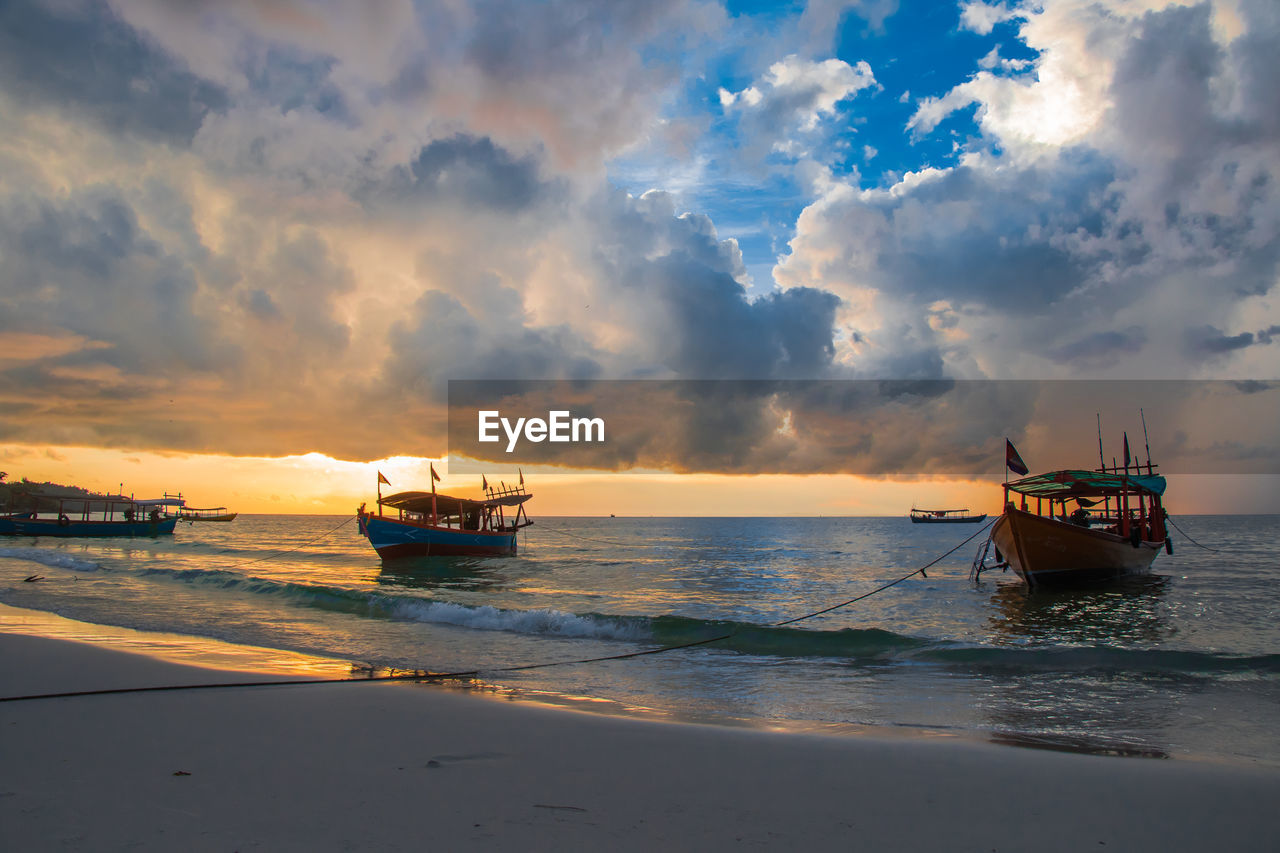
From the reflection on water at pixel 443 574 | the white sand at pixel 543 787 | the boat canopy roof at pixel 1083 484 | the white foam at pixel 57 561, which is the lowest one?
the reflection on water at pixel 443 574

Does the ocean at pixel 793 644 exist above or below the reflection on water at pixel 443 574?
above

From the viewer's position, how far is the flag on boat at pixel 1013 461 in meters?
23.4

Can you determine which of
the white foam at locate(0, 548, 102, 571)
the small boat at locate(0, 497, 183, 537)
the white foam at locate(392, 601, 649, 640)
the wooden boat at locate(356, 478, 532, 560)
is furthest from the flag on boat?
the small boat at locate(0, 497, 183, 537)

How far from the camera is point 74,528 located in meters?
65.8

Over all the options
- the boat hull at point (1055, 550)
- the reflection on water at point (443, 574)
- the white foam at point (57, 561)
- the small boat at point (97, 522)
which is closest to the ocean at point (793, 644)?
the white foam at point (57, 561)

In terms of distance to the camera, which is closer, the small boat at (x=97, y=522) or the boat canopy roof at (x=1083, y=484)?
the boat canopy roof at (x=1083, y=484)

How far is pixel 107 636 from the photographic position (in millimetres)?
13375

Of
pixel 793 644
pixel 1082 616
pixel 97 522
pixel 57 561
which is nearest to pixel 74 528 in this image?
pixel 97 522

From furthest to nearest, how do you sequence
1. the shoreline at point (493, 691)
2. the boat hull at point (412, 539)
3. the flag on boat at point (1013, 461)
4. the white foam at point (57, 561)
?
1. the boat hull at point (412, 539)
2. the white foam at point (57, 561)
3. the flag on boat at point (1013, 461)
4. the shoreline at point (493, 691)

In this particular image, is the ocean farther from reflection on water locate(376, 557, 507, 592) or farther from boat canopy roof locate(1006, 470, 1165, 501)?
boat canopy roof locate(1006, 470, 1165, 501)

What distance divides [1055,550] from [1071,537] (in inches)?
32.2

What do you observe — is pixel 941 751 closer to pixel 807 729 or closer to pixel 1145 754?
pixel 807 729

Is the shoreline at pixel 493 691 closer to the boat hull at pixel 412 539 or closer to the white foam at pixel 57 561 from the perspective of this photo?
the white foam at pixel 57 561

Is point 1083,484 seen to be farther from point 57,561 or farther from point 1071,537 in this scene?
point 57,561
